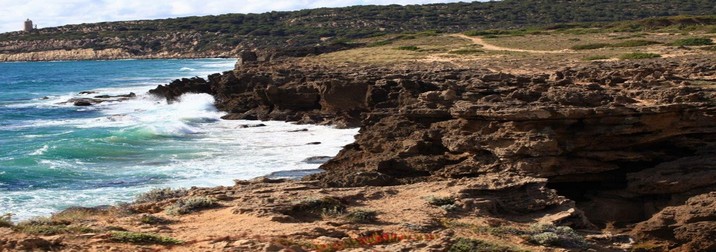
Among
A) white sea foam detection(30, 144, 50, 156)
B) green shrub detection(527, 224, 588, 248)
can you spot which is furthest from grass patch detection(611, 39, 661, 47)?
green shrub detection(527, 224, 588, 248)

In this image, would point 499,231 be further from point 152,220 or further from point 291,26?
point 291,26

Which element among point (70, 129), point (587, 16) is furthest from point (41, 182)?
point (587, 16)

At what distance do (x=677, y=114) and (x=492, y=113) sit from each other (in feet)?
12.8

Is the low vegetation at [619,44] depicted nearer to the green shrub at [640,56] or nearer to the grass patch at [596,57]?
the grass patch at [596,57]

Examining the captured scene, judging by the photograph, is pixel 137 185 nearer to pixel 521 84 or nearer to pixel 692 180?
pixel 521 84

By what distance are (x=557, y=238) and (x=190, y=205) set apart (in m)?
5.64

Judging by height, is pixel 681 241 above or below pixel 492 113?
below

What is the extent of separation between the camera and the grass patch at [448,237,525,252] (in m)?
11.3

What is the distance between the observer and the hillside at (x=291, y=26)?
370 ft

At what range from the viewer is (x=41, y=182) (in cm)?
2478

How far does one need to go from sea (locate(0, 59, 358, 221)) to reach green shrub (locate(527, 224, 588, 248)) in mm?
11451

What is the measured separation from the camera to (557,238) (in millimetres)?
12398

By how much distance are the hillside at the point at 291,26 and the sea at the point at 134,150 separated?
192 ft

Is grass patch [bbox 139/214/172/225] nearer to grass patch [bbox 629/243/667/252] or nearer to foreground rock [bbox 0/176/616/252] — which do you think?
foreground rock [bbox 0/176/616/252]
